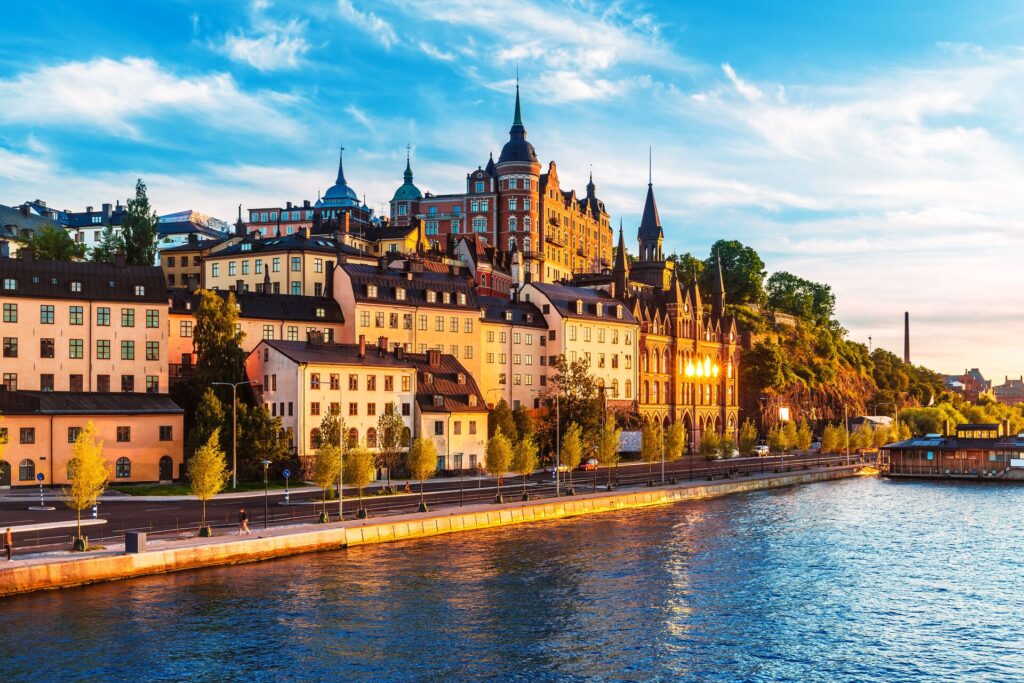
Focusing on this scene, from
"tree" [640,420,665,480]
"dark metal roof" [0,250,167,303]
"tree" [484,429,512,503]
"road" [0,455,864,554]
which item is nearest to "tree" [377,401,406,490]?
"road" [0,455,864,554]

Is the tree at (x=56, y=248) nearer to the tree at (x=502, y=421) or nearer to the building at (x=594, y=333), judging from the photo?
the tree at (x=502, y=421)

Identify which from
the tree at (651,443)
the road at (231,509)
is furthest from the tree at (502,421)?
the tree at (651,443)

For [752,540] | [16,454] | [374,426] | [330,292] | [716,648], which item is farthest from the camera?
[330,292]

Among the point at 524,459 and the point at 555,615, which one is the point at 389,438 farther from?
the point at 555,615

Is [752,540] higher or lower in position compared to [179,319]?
lower

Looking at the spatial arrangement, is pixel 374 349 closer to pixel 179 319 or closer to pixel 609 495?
pixel 179 319

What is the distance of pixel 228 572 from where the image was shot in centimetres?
5609

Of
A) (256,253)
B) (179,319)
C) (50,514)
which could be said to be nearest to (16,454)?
(50,514)

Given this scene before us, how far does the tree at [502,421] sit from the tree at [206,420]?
28.7 meters

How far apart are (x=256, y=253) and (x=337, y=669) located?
93.4m

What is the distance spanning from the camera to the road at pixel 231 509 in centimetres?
5991

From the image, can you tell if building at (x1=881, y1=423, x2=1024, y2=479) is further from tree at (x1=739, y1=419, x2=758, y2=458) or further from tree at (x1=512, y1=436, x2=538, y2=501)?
tree at (x1=512, y1=436, x2=538, y2=501)

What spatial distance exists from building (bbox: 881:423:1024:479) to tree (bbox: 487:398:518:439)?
59.6 metres

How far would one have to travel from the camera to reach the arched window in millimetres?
82562
